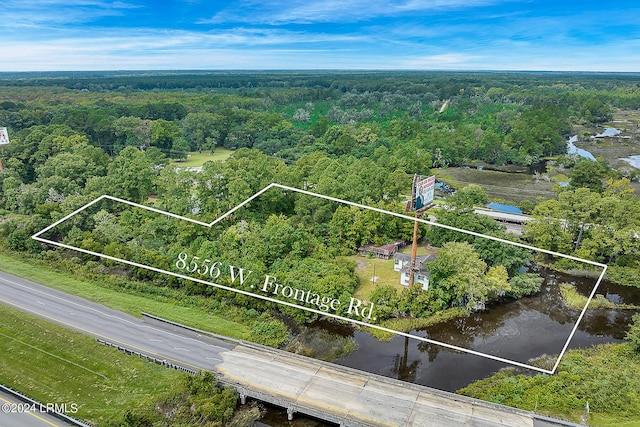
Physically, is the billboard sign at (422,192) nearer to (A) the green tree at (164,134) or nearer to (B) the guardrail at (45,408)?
(B) the guardrail at (45,408)

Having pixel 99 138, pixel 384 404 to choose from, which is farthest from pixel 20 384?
pixel 99 138

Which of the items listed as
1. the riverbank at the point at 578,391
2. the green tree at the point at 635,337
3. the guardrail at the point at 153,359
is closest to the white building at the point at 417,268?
the riverbank at the point at 578,391

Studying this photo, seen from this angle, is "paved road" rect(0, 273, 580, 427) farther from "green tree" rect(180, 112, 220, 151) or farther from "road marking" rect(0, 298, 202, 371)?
"green tree" rect(180, 112, 220, 151)

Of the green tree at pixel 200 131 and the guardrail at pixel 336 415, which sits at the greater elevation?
the green tree at pixel 200 131

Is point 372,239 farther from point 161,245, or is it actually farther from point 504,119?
point 504,119

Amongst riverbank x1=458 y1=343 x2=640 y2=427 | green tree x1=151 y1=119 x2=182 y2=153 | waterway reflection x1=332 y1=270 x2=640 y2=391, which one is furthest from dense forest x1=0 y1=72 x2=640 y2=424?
riverbank x1=458 y1=343 x2=640 y2=427

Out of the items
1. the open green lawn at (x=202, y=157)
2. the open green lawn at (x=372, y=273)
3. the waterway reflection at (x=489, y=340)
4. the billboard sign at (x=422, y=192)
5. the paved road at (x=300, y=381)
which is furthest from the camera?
the open green lawn at (x=202, y=157)
